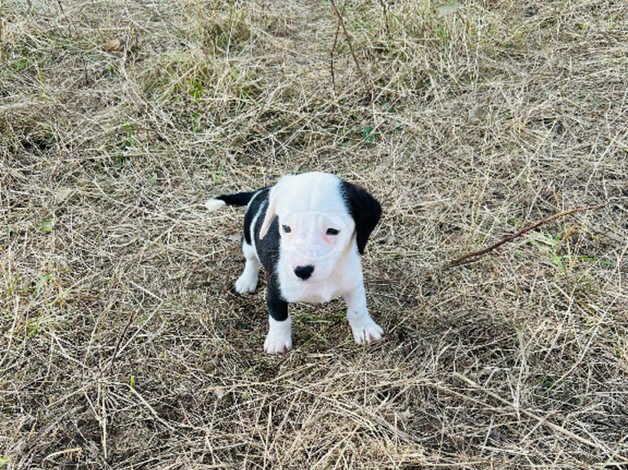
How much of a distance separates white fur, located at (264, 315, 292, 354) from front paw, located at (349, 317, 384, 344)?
30cm

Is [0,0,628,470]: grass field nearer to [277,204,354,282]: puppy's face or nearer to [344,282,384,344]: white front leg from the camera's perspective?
[344,282,384,344]: white front leg

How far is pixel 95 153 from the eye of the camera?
4250 millimetres

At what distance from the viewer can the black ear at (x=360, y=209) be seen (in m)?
2.29

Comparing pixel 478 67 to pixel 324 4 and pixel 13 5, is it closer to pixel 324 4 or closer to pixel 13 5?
pixel 324 4

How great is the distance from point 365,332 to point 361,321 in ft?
0.23

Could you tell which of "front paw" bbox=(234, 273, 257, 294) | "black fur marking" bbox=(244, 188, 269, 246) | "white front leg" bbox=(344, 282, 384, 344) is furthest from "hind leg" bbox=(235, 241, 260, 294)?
"white front leg" bbox=(344, 282, 384, 344)

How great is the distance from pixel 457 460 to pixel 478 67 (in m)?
3.05

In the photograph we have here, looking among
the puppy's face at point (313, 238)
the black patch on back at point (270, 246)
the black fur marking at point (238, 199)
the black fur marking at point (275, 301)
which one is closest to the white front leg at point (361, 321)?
the black fur marking at point (275, 301)

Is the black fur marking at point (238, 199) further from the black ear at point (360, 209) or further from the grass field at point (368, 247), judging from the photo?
the black ear at point (360, 209)

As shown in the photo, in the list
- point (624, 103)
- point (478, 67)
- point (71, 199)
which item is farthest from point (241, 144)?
point (624, 103)

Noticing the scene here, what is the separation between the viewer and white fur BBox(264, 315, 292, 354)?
2.86m

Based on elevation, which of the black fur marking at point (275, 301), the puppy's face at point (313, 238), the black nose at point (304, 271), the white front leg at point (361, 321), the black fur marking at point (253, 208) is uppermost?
the puppy's face at point (313, 238)

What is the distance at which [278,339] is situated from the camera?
2.90 metres

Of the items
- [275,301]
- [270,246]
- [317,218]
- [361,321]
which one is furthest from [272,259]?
[361,321]
